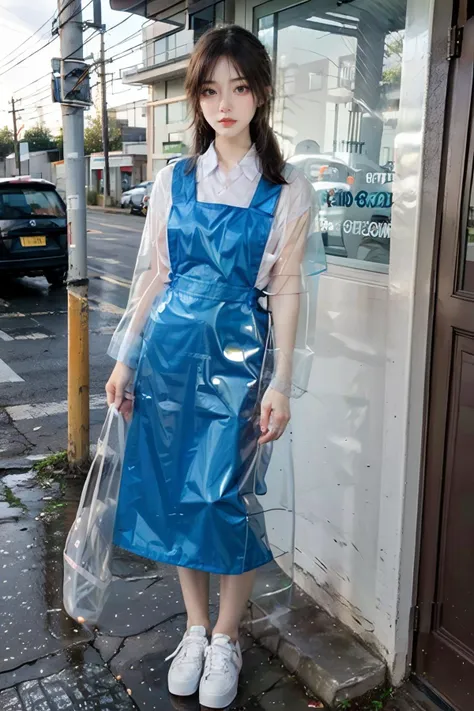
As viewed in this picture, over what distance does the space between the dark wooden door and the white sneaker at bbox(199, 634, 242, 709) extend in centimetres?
59

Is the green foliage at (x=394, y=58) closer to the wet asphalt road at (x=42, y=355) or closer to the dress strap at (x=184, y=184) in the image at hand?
the dress strap at (x=184, y=184)

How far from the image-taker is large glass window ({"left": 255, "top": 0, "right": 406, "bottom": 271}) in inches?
81.6

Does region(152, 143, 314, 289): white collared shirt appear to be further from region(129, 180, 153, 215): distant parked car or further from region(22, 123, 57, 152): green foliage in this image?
region(22, 123, 57, 152): green foliage

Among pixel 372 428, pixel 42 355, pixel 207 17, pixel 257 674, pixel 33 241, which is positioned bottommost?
pixel 257 674

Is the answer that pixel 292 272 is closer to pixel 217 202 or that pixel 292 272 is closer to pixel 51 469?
pixel 217 202

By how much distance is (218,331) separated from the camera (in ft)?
6.21

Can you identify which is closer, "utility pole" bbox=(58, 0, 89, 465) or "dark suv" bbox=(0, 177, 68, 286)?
"utility pole" bbox=(58, 0, 89, 465)

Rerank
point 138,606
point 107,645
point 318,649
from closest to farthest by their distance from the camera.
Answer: point 318,649 → point 107,645 → point 138,606

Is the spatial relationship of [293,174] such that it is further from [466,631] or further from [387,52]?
[466,631]

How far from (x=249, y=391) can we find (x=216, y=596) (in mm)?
1176

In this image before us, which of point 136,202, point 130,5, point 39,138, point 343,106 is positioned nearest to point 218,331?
point 343,106

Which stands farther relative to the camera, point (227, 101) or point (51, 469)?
point (51, 469)

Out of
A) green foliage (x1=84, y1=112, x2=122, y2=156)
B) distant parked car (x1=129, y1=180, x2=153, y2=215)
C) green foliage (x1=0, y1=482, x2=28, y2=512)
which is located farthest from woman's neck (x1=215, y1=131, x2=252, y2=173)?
green foliage (x1=84, y1=112, x2=122, y2=156)

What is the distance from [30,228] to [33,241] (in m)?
0.18
